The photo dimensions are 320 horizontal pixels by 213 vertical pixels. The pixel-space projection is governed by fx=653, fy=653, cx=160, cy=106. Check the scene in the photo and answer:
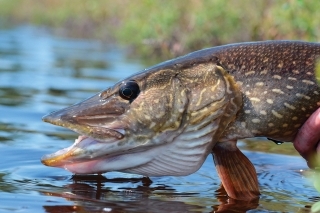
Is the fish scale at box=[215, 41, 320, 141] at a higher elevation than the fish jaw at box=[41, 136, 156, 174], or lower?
higher

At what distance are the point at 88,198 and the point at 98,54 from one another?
1123 cm

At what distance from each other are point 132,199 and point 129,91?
0.48 metres

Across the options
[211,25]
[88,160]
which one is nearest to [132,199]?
[88,160]

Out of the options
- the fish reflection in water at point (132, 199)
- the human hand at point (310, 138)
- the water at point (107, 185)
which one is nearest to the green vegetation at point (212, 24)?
the water at point (107, 185)

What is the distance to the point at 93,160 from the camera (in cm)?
283

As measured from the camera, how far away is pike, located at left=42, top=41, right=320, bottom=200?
9.22ft

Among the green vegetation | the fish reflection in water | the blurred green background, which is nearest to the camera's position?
the fish reflection in water

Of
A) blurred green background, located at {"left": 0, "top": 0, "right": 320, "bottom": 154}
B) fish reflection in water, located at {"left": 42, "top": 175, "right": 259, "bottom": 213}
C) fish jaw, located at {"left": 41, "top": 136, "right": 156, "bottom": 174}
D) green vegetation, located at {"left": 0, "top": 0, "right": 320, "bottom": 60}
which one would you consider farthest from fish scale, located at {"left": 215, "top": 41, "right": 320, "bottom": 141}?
green vegetation, located at {"left": 0, "top": 0, "right": 320, "bottom": 60}

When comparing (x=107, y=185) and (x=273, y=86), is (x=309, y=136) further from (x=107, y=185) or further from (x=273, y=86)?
(x=107, y=185)

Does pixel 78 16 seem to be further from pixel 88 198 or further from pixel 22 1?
pixel 88 198

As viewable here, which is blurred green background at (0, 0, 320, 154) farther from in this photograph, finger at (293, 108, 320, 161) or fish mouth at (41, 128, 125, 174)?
fish mouth at (41, 128, 125, 174)

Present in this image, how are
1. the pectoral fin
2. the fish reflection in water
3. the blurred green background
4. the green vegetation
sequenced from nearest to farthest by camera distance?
1. the fish reflection in water
2. the pectoral fin
3. the blurred green background
4. the green vegetation

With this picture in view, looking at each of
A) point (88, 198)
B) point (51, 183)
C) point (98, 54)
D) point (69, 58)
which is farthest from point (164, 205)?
point (98, 54)

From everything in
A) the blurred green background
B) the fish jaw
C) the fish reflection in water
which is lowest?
the fish reflection in water
